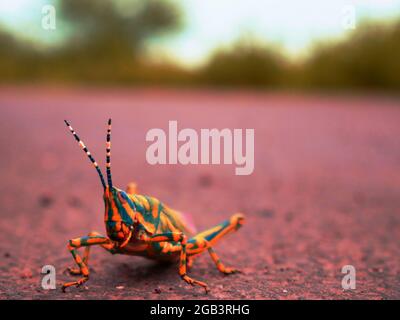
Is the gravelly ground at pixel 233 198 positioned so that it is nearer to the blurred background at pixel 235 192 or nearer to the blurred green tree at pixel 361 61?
the blurred background at pixel 235 192

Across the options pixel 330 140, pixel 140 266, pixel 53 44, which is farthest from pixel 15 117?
pixel 53 44

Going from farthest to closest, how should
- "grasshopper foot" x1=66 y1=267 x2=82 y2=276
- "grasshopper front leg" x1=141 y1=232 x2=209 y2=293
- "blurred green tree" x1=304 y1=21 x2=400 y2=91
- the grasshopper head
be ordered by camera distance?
"blurred green tree" x1=304 y1=21 x2=400 y2=91 < "grasshopper foot" x1=66 y1=267 x2=82 y2=276 < "grasshopper front leg" x1=141 y1=232 x2=209 y2=293 < the grasshopper head

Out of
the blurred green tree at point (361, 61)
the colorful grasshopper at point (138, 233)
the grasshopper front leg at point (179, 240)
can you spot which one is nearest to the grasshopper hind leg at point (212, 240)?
the colorful grasshopper at point (138, 233)

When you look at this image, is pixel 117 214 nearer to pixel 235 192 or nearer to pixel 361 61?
pixel 235 192

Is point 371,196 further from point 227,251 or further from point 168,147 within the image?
point 168,147

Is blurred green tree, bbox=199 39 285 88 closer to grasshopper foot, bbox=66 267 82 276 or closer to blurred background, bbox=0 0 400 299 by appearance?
blurred background, bbox=0 0 400 299

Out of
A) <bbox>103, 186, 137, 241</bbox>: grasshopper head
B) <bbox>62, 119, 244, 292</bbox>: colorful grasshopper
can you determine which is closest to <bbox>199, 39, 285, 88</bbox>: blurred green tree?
<bbox>62, 119, 244, 292</bbox>: colorful grasshopper
